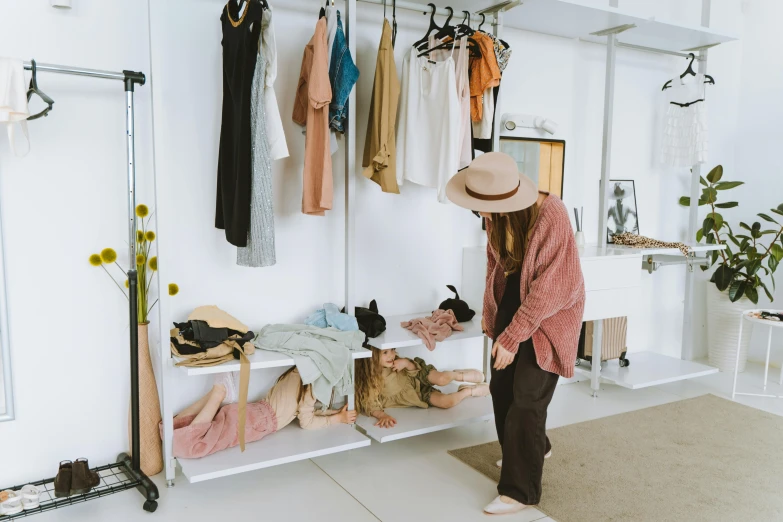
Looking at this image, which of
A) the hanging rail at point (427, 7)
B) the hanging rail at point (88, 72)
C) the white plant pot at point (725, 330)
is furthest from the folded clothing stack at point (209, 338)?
the white plant pot at point (725, 330)

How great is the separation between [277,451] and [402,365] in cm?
81

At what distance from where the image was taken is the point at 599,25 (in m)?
3.71

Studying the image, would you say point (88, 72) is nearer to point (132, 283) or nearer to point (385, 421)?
point (132, 283)

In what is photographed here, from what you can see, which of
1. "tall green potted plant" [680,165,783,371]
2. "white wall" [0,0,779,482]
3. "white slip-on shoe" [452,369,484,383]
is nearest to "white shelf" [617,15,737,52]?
"white wall" [0,0,779,482]

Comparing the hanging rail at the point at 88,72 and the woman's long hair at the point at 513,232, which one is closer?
the hanging rail at the point at 88,72

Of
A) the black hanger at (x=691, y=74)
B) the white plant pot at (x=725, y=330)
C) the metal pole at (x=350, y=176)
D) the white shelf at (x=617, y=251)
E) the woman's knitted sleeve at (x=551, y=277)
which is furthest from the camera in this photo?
the white plant pot at (x=725, y=330)

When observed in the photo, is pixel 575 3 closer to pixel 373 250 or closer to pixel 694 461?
pixel 373 250

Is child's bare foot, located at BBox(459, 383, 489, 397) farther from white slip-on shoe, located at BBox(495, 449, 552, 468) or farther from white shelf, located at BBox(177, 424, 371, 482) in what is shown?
white shelf, located at BBox(177, 424, 371, 482)

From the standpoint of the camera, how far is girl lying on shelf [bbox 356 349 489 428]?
3182 millimetres

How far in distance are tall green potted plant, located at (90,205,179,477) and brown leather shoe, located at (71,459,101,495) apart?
0.29 m

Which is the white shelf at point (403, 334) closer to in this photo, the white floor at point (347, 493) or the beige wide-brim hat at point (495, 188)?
the white floor at point (347, 493)

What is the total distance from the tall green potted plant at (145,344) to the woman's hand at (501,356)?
1512 millimetres

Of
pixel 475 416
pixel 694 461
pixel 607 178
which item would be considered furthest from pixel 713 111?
pixel 475 416

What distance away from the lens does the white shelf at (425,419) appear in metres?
2.98
